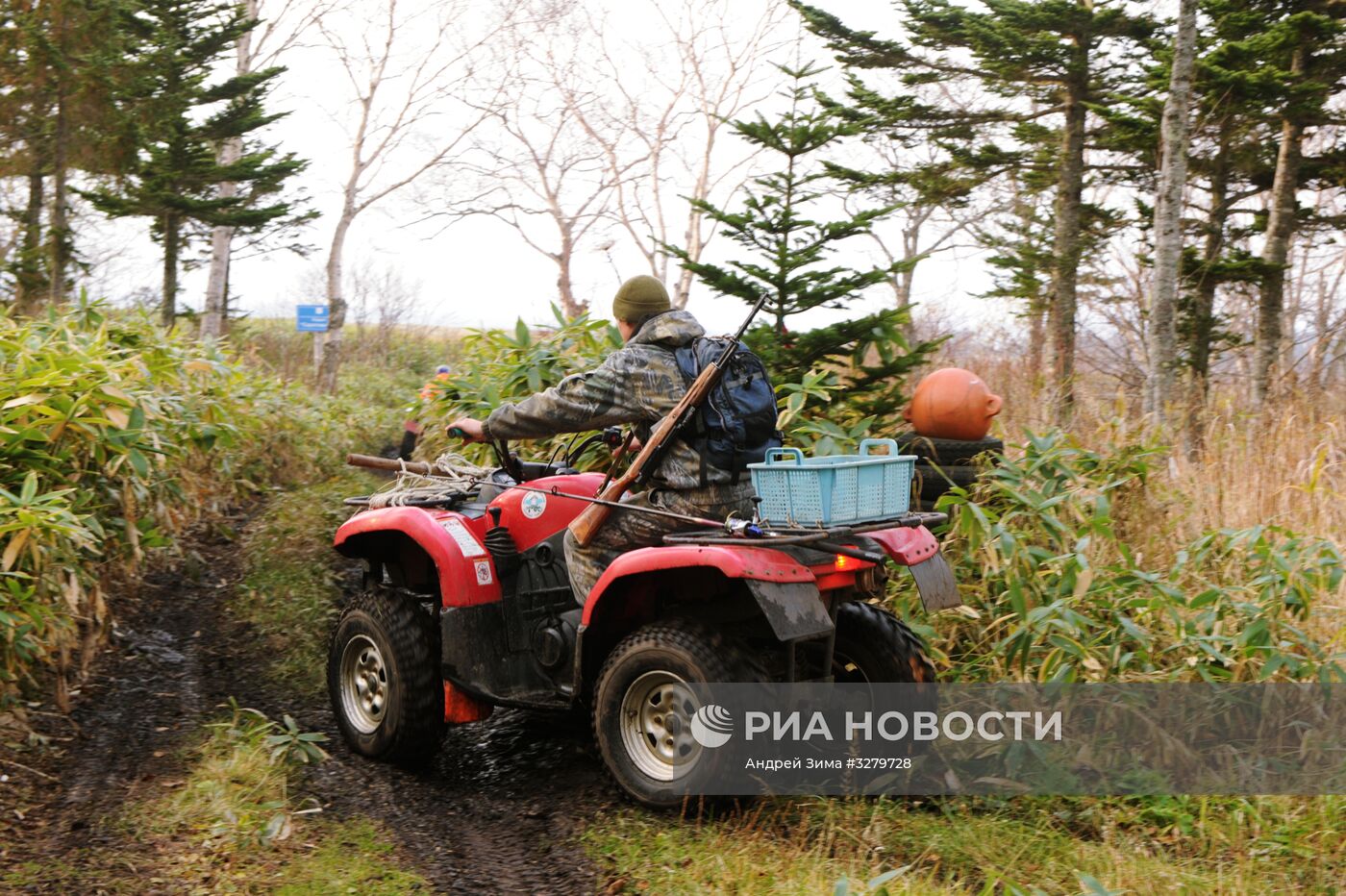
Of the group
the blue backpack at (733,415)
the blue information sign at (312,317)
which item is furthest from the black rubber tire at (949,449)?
the blue information sign at (312,317)

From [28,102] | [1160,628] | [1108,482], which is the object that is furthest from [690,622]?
[28,102]

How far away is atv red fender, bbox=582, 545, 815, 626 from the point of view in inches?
147

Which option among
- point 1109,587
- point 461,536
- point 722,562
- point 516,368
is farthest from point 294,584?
point 1109,587

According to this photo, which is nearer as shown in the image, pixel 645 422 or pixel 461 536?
pixel 645 422

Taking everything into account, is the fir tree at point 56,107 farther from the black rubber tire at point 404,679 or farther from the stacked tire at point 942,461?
the stacked tire at point 942,461

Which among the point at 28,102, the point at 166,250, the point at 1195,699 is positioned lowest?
the point at 1195,699

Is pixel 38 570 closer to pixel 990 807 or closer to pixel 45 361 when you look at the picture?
pixel 45 361

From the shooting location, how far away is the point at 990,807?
4.09 m

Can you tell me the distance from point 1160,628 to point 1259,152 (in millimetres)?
9489

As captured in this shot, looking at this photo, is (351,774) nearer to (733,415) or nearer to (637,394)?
(637,394)

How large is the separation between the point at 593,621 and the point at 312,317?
57.4ft

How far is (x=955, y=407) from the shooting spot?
254 inches

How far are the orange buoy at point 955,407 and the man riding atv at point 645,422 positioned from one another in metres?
2.37

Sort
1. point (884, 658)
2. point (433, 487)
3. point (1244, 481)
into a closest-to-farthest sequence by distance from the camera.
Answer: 1. point (884, 658)
2. point (433, 487)
3. point (1244, 481)
